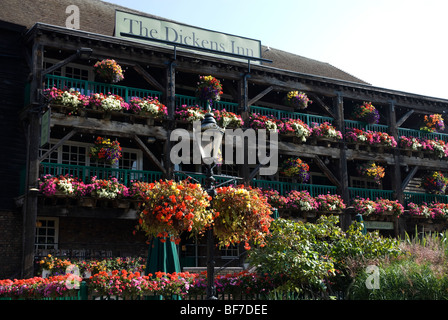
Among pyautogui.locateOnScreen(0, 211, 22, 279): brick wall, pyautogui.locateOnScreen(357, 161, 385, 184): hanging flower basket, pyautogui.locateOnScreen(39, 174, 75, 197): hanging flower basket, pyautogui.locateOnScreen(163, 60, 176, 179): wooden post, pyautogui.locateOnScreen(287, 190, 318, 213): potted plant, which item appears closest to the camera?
pyautogui.locateOnScreen(39, 174, 75, 197): hanging flower basket

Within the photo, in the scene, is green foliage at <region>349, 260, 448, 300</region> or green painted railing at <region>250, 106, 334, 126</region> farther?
green painted railing at <region>250, 106, 334, 126</region>

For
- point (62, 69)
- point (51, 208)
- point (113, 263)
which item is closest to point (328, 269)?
point (113, 263)

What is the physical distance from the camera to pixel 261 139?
20.7 metres

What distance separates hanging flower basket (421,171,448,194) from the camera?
24.5 metres

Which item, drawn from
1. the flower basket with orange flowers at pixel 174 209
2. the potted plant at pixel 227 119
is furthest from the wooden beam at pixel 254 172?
the flower basket with orange flowers at pixel 174 209

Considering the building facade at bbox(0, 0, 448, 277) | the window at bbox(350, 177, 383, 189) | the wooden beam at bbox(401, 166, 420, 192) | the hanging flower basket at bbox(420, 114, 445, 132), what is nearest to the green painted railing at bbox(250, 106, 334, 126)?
the building facade at bbox(0, 0, 448, 277)

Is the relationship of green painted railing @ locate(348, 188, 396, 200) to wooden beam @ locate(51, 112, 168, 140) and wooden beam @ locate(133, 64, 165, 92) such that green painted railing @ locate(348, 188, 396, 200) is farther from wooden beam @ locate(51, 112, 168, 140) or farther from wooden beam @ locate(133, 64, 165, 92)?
wooden beam @ locate(133, 64, 165, 92)

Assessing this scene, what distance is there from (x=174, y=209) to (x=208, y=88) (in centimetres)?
1131

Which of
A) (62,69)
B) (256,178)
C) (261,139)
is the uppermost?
(62,69)

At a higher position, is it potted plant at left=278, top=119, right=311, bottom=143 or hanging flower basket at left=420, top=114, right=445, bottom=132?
hanging flower basket at left=420, top=114, right=445, bottom=132

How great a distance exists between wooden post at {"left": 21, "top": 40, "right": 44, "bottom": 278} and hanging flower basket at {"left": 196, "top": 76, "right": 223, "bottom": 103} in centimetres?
563

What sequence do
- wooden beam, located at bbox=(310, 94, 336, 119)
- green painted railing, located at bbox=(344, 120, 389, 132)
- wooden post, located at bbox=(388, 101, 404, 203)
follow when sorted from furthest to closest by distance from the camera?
wooden post, located at bbox=(388, 101, 404, 203) < green painted railing, located at bbox=(344, 120, 389, 132) < wooden beam, located at bbox=(310, 94, 336, 119)
